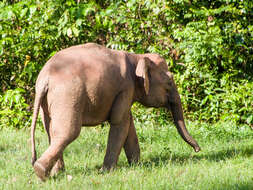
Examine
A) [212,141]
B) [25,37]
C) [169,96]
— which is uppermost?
[25,37]

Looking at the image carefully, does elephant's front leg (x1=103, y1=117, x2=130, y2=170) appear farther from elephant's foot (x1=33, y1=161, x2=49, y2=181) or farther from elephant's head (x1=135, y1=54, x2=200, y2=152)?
elephant's foot (x1=33, y1=161, x2=49, y2=181)

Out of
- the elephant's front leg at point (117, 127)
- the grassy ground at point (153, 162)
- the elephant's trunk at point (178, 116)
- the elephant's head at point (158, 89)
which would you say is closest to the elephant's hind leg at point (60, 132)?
the grassy ground at point (153, 162)

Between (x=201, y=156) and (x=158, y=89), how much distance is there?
1.22m

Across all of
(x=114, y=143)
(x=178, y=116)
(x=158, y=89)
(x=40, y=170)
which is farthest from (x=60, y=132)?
(x=178, y=116)

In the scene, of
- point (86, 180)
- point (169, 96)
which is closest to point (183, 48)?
point (169, 96)

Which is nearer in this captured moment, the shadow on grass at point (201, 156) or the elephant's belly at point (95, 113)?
the elephant's belly at point (95, 113)

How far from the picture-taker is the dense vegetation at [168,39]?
955 cm

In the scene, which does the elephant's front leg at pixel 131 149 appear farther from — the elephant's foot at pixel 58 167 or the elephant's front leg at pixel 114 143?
the elephant's foot at pixel 58 167

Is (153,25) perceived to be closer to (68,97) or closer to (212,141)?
(212,141)

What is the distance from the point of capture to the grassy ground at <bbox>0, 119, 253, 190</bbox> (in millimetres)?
5023

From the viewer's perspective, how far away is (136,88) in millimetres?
6309

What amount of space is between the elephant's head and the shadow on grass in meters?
0.24

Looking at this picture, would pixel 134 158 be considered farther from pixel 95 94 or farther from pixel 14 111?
pixel 14 111

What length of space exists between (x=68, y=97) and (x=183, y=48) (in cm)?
497
